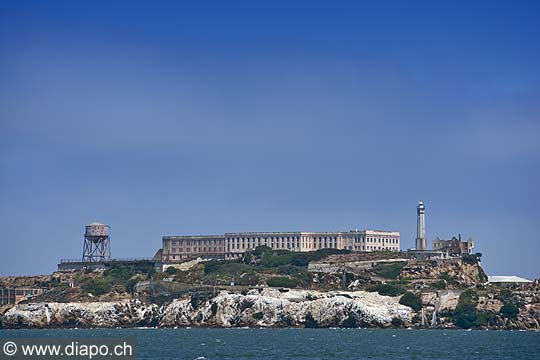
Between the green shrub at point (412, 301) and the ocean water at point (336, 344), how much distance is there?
8649 mm

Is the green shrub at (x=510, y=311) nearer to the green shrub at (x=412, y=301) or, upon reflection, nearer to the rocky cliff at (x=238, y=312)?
the green shrub at (x=412, y=301)

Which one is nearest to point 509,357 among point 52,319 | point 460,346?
point 460,346

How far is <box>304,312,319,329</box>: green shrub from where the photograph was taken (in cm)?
16625

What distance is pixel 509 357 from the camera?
346 feet

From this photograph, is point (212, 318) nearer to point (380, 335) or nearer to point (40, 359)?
point (380, 335)

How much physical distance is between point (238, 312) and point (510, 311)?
3783 centimetres

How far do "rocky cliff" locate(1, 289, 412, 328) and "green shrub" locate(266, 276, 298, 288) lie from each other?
17.9ft

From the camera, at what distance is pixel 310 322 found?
6555 inches

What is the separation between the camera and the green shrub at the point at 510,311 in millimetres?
165375

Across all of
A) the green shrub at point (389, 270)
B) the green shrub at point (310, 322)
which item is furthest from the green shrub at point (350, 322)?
the green shrub at point (389, 270)

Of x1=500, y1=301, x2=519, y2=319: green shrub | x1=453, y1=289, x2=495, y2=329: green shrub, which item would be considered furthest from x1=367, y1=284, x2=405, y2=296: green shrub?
x1=500, y1=301, x2=519, y2=319: green shrub

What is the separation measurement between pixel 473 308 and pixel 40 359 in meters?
83.8
